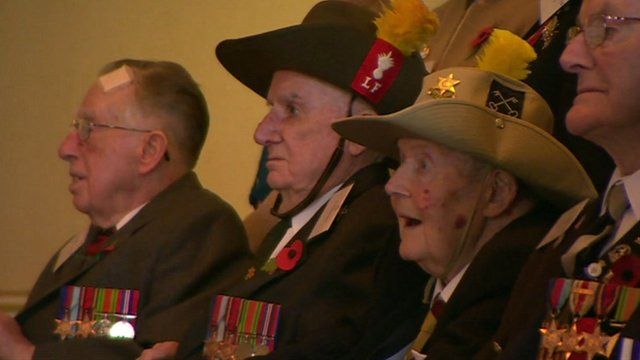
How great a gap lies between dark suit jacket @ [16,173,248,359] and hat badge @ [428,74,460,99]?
2.73 ft

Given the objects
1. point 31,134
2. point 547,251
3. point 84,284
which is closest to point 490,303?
point 547,251

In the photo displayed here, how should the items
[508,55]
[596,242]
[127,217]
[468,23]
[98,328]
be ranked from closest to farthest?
1. [596,242]
2. [508,55]
3. [98,328]
4. [468,23]
5. [127,217]

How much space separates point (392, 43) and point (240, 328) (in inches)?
27.8

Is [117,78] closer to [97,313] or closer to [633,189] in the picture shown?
[97,313]

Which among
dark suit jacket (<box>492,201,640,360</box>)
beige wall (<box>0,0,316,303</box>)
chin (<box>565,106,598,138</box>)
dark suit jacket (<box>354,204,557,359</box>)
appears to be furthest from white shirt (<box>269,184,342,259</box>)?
beige wall (<box>0,0,316,303</box>)

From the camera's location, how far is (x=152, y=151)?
346 cm

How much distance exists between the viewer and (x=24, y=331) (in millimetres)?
3400

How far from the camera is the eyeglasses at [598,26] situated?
7.34 feet

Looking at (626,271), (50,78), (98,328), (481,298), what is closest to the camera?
(626,271)

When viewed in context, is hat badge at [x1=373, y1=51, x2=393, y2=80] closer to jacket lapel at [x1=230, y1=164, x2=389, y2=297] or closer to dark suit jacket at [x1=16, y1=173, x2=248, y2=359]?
jacket lapel at [x1=230, y1=164, x2=389, y2=297]

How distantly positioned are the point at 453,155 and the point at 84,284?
114 centimetres

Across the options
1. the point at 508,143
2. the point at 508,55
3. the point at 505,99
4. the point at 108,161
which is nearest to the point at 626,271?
the point at 508,143

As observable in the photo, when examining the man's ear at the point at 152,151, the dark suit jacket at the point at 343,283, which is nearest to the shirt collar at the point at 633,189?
the dark suit jacket at the point at 343,283

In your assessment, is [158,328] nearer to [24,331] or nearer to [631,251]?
[24,331]
